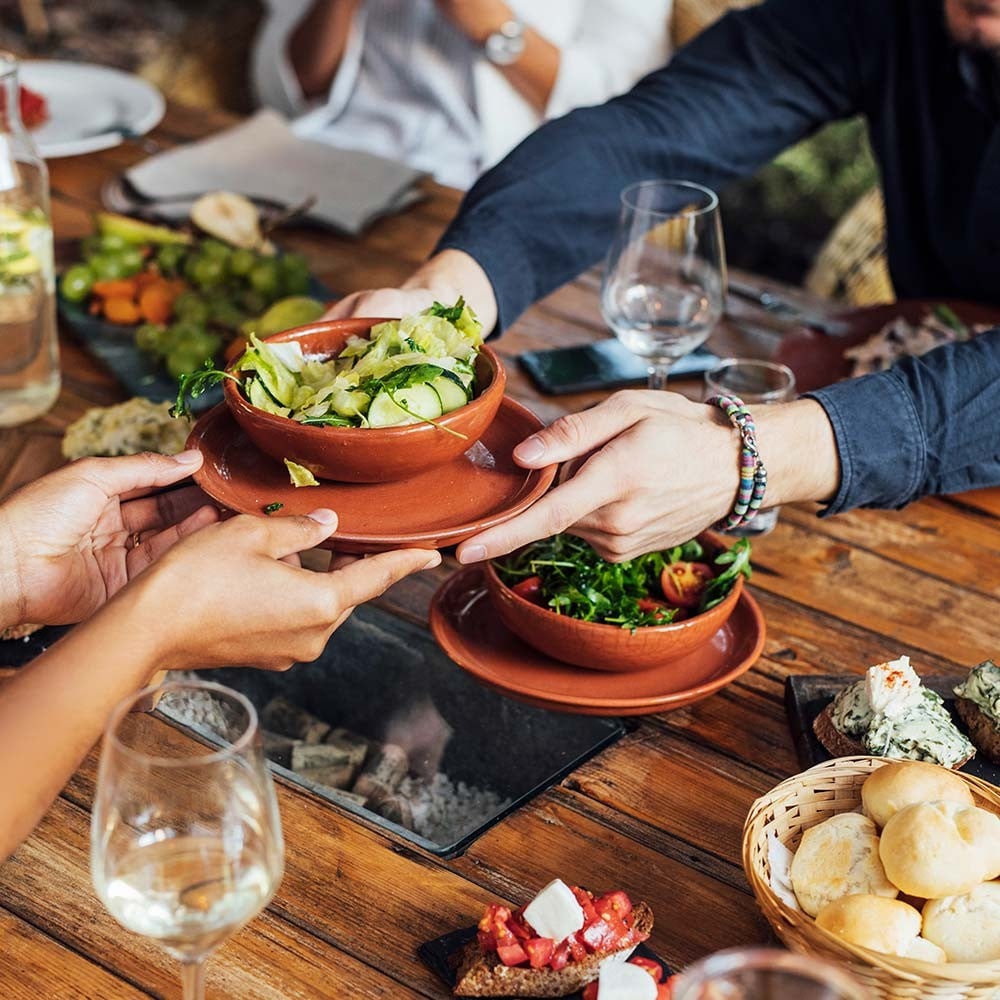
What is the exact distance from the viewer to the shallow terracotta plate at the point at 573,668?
1.30 metres

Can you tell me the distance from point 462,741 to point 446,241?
788 millimetres

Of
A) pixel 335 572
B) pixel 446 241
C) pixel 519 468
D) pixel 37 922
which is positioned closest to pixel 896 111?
pixel 446 241

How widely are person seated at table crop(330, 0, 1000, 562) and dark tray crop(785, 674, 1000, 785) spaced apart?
20 cm

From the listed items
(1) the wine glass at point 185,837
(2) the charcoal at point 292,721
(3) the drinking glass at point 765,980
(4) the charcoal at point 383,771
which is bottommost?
(2) the charcoal at point 292,721

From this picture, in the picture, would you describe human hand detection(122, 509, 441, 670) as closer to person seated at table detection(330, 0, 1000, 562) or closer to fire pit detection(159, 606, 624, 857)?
person seated at table detection(330, 0, 1000, 562)

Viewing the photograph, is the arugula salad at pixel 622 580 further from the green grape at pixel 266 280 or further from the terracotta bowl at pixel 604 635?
the green grape at pixel 266 280

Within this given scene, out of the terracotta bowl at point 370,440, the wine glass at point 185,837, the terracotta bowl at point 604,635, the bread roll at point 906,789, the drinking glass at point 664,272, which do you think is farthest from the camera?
the drinking glass at point 664,272

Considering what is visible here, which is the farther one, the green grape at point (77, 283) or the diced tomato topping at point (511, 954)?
the green grape at point (77, 283)

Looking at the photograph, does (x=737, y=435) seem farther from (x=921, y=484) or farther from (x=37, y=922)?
(x=37, y=922)

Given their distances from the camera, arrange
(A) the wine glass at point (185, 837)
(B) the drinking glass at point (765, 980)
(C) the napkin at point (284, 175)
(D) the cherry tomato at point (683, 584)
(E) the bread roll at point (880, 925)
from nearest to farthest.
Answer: (B) the drinking glass at point (765, 980) < (A) the wine glass at point (185, 837) < (E) the bread roll at point (880, 925) < (D) the cherry tomato at point (683, 584) < (C) the napkin at point (284, 175)

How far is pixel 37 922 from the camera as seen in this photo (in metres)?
1.05

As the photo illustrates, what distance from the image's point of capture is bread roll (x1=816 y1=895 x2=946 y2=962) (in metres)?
0.90

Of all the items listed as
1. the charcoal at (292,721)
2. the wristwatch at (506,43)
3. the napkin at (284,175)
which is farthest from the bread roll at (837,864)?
the wristwatch at (506,43)

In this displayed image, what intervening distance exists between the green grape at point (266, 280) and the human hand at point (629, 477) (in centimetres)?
90
